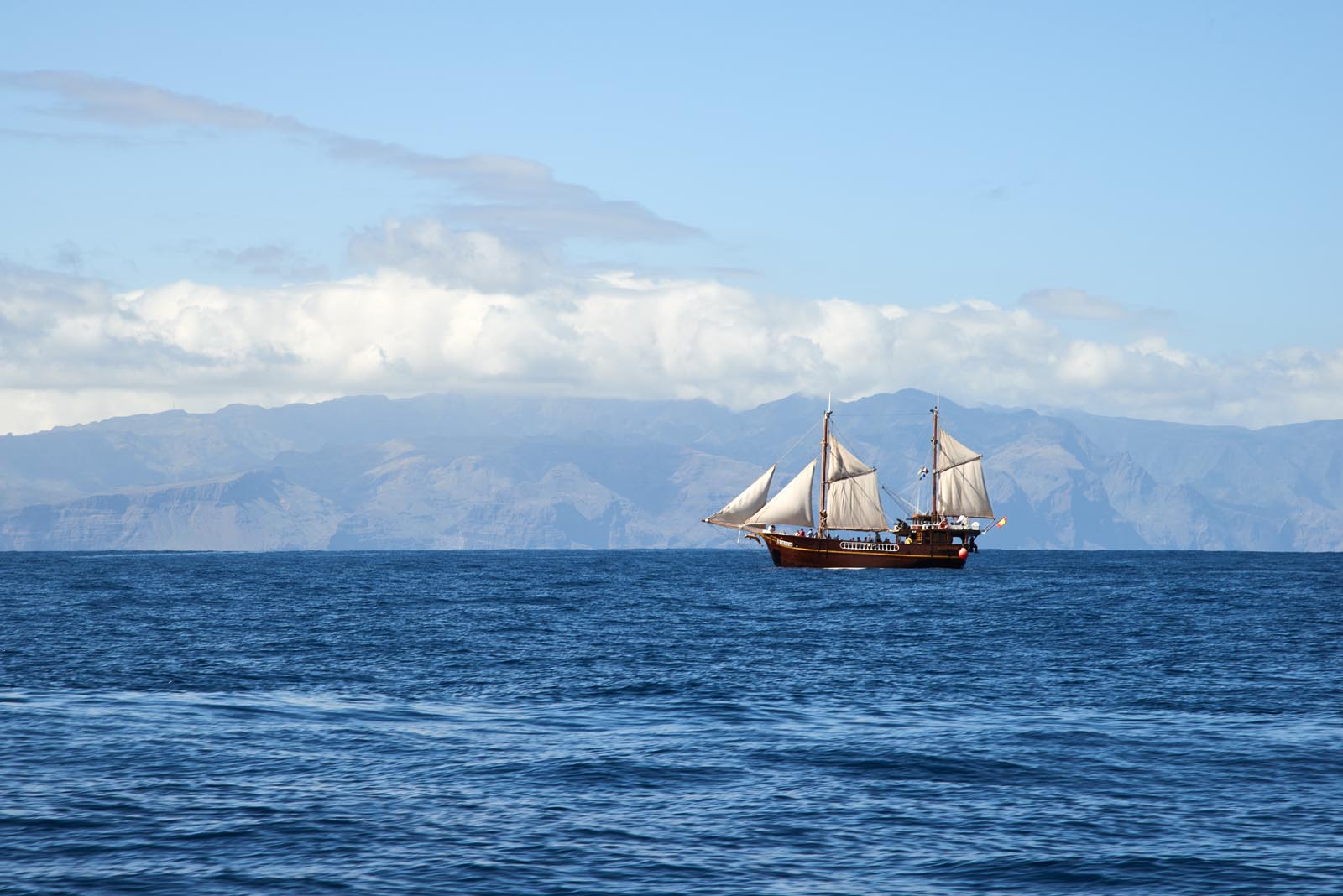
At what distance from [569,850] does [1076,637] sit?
54.8 m

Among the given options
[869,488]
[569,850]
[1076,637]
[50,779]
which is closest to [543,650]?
[1076,637]

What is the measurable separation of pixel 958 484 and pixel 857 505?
1799cm

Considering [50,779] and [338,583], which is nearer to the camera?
[50,779]

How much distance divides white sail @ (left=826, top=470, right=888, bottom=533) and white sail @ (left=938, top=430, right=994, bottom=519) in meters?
13.1

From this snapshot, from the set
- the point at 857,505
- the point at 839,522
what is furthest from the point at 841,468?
the point at 839,522

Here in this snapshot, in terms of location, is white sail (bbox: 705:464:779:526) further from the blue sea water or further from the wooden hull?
the blue sea water

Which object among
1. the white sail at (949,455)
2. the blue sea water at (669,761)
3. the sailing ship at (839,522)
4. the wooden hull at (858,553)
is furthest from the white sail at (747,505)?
the blue sea water at (669,761)

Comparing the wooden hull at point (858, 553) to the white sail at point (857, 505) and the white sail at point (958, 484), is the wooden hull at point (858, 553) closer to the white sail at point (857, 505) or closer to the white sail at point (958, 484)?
the white sail at point (857, 505)

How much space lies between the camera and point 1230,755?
134ft

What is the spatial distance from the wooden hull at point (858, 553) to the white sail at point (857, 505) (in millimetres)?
2302

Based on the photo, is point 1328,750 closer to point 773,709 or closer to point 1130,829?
point 1130,829

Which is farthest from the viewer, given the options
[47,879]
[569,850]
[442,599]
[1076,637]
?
[442,599]

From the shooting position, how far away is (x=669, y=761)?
40.1 meters

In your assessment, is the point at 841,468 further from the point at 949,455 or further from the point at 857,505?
the point at 949,455
